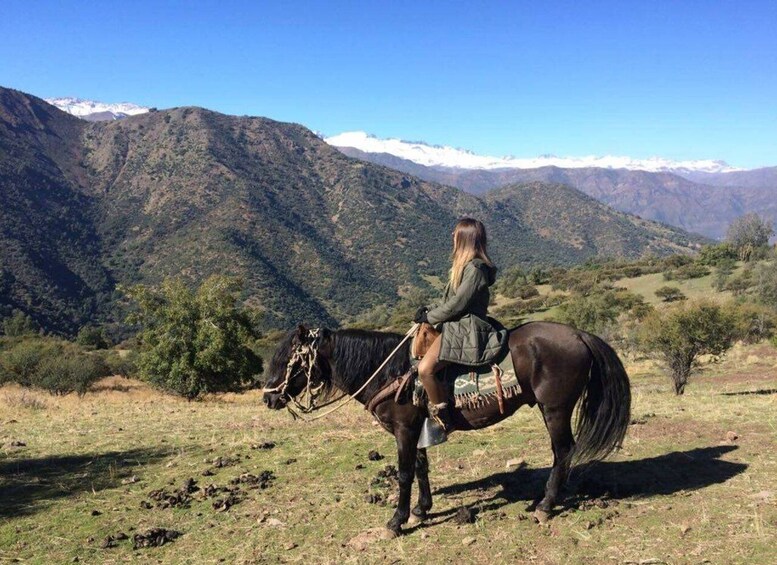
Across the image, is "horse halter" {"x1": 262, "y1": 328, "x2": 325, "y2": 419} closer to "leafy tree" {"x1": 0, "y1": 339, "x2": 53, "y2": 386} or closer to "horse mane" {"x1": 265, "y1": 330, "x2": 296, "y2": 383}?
"horse mane" {"x1": 265, "y1": 330, "x2": 296, "y2": 383}

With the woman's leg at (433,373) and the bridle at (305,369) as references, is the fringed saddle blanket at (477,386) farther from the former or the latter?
Answer: the bridle at (305,369)

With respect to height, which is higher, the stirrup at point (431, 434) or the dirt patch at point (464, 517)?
the stirrup at point (431, 434)

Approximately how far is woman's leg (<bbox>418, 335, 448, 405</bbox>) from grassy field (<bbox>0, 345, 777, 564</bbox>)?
1502mm

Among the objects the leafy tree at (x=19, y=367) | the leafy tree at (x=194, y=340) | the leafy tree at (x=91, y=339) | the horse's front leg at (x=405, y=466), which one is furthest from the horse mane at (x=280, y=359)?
the leafy tree at (x=91, y=339)

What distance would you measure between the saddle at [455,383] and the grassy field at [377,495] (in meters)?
1.42

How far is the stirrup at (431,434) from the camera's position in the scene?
5.79 m

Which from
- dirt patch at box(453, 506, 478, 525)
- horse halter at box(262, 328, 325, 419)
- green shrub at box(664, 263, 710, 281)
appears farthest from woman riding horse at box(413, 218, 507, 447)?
green shrub at box(664, 263, 710, 281)

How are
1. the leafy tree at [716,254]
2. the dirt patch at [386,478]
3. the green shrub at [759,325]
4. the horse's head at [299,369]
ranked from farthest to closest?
1. the leafy tree at [716,254]
2. the green shrub at [759,325]
3. the dirt patch at [386,478]
4. the horse's head at [299,369]

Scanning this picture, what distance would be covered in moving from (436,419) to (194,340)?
786 inches

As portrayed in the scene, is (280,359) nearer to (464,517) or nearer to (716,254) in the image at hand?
(464,517)

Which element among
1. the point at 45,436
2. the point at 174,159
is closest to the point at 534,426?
the point at 45,436

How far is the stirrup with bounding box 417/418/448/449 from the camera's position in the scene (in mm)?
5793

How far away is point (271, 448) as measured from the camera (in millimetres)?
9219

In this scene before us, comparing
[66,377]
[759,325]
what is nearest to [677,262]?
[759,325]
